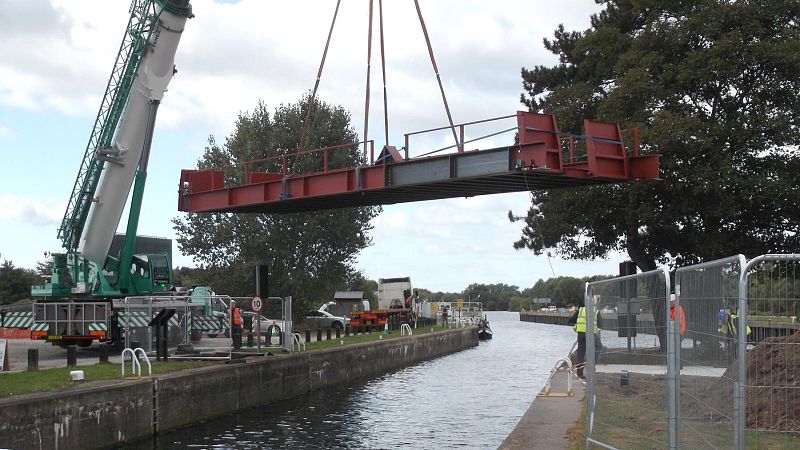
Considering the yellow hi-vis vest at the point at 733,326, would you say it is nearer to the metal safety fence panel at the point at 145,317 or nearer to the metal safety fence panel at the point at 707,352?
the metal safety fence panel at the point at 707,352

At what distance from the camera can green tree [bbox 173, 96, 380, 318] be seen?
5547 centimetres

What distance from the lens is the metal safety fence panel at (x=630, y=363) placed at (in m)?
9.12

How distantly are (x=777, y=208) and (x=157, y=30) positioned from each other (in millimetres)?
21625

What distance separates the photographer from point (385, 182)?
21.8 meters

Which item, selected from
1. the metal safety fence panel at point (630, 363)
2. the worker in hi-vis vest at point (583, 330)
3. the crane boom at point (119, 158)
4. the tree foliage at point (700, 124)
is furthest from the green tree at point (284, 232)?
the metal safety fence panel at point (630, 363)

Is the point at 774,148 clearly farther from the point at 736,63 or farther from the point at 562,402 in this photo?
the point at 562,402

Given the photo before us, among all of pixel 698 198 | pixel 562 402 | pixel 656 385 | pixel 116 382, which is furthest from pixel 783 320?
pixel 698 198

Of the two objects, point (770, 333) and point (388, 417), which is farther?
point (388, 417)

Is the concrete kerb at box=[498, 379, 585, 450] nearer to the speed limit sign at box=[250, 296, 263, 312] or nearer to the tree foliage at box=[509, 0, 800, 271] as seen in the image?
the speed limit sign at box=[250, 296, 263, 312]

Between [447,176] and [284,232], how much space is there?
1415 inches

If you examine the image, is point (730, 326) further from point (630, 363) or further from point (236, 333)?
point (236, 333)

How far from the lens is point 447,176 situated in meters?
20.7

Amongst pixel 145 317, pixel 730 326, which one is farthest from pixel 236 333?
pixel 730 326

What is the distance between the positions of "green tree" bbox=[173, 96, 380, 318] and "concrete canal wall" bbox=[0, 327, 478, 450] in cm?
2510
